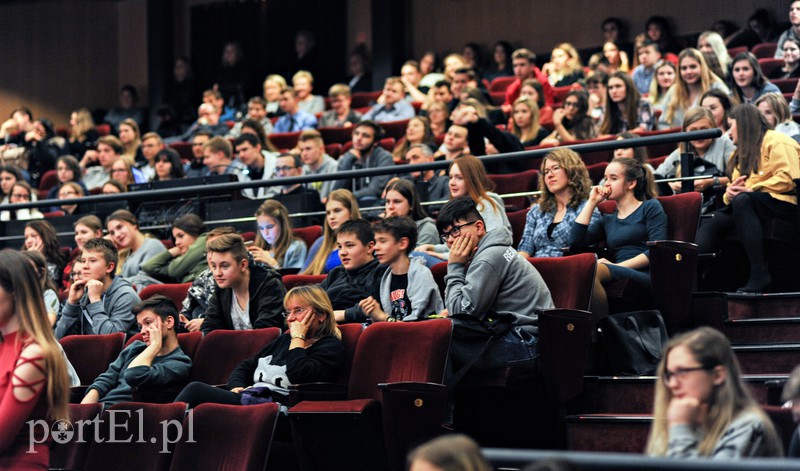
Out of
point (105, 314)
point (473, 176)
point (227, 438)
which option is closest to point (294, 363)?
point (227, 438)

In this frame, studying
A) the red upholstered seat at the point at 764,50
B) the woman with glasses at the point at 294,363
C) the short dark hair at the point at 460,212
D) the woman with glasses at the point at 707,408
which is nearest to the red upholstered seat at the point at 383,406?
the woman with glasses at the point at 294,363

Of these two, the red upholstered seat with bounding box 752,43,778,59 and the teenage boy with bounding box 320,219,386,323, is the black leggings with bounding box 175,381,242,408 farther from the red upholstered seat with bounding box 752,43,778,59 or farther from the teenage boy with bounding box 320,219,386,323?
the red upholstered seat with bounding box 752,43,778,59

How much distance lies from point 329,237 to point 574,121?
2127mm

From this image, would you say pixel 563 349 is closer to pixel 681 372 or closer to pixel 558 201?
pixel 558 201

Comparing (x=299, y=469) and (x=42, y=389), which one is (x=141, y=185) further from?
(x=42, y=389)

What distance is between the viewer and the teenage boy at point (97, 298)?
5246 mm

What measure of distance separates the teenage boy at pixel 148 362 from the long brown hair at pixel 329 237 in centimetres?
98

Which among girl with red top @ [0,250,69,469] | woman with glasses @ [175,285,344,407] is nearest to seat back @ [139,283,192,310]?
woman with glasses @ [175,285,344,407]

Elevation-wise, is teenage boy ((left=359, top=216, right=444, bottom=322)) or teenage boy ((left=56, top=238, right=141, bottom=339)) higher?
teenage boy ((left=359, top=216, right=444, bottom=322))

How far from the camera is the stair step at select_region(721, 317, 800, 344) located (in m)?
4.43

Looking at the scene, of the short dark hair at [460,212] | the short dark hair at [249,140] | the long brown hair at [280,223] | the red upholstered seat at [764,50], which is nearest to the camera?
the short dark hair at [460,212]

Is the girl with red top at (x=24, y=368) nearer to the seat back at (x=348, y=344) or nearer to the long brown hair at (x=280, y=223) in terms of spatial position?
the seat back at (x=348, y=344)

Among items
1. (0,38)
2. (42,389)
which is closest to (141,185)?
(42,389)

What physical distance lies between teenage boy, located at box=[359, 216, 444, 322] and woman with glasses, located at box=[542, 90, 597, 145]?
256cm
